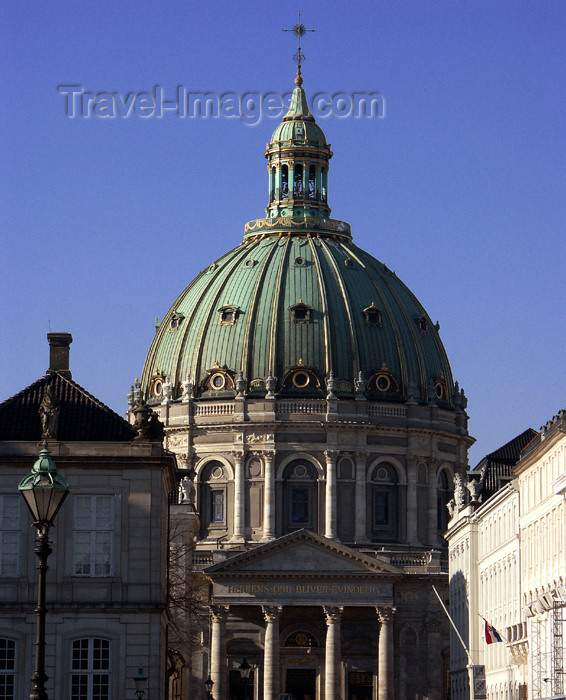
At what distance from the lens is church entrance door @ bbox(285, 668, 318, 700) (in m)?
136

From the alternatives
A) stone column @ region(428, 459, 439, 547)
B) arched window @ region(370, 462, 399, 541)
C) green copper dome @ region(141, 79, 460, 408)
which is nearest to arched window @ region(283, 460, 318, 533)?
arched window @ region(370, 462, 399, 541)

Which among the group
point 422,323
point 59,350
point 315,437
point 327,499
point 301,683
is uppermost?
point 422,323

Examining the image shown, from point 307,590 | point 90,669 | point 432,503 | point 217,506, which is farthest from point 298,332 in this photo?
point 90,669

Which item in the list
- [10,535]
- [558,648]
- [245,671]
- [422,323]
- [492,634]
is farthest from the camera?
[422,323]

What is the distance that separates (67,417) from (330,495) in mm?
80450

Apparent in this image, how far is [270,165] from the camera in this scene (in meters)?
157

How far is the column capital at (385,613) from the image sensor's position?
131750 mm

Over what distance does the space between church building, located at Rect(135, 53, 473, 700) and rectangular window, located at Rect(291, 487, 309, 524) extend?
10 cm

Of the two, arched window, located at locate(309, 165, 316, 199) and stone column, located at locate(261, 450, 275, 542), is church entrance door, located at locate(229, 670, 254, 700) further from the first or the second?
arched window, located at locate(309, 165, 316, 199)

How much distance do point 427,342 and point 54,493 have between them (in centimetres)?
11453

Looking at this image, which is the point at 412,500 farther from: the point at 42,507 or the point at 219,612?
the point at 42,507

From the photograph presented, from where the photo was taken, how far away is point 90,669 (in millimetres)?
59125

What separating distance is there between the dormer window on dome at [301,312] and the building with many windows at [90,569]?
3287 inches

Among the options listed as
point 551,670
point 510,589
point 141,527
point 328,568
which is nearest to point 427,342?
point 328,568
